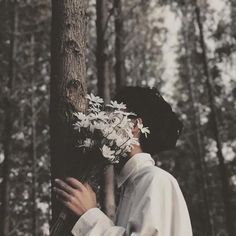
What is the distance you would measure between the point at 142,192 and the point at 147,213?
0.51ft

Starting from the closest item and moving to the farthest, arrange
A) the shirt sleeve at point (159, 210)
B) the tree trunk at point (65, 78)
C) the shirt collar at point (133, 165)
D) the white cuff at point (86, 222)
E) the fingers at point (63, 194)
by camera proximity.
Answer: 1. the shirt sleeve at point (159, 210)
2. the white cuff at point (86, 222)
3. the fingers at point (63, 194)
4. the shirt collar at point (133, 165)
5. the tree trunk at point (65, 78)

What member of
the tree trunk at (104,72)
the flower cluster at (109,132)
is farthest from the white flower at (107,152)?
the tree trunk at (104,72)

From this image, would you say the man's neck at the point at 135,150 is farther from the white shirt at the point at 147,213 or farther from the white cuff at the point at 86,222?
the white cuff at the point at 86,222

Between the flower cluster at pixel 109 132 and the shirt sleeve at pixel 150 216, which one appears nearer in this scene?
the shirt sleeve at pixel 150 216

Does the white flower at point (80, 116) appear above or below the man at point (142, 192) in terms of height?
above

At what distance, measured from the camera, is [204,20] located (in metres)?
20.7

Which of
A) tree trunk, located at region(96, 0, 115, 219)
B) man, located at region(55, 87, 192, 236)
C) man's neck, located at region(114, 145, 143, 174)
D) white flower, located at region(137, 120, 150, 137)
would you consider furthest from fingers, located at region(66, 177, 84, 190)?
tree trunk, located at region(96, 0, 115, 219)

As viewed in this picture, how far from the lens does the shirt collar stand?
276 cm

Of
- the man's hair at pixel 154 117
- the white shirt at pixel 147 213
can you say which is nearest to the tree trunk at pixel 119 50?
the man's hair at pixel 154 117

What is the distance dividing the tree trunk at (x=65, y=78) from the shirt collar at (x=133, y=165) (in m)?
0.31

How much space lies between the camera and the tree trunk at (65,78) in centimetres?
304

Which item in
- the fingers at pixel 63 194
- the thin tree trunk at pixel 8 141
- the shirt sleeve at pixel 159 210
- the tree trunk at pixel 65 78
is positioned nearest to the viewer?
the shirt sleeve at pixel 159 210

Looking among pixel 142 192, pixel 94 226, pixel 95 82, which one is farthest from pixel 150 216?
pixel 95 82

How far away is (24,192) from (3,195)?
11578 millimetres
